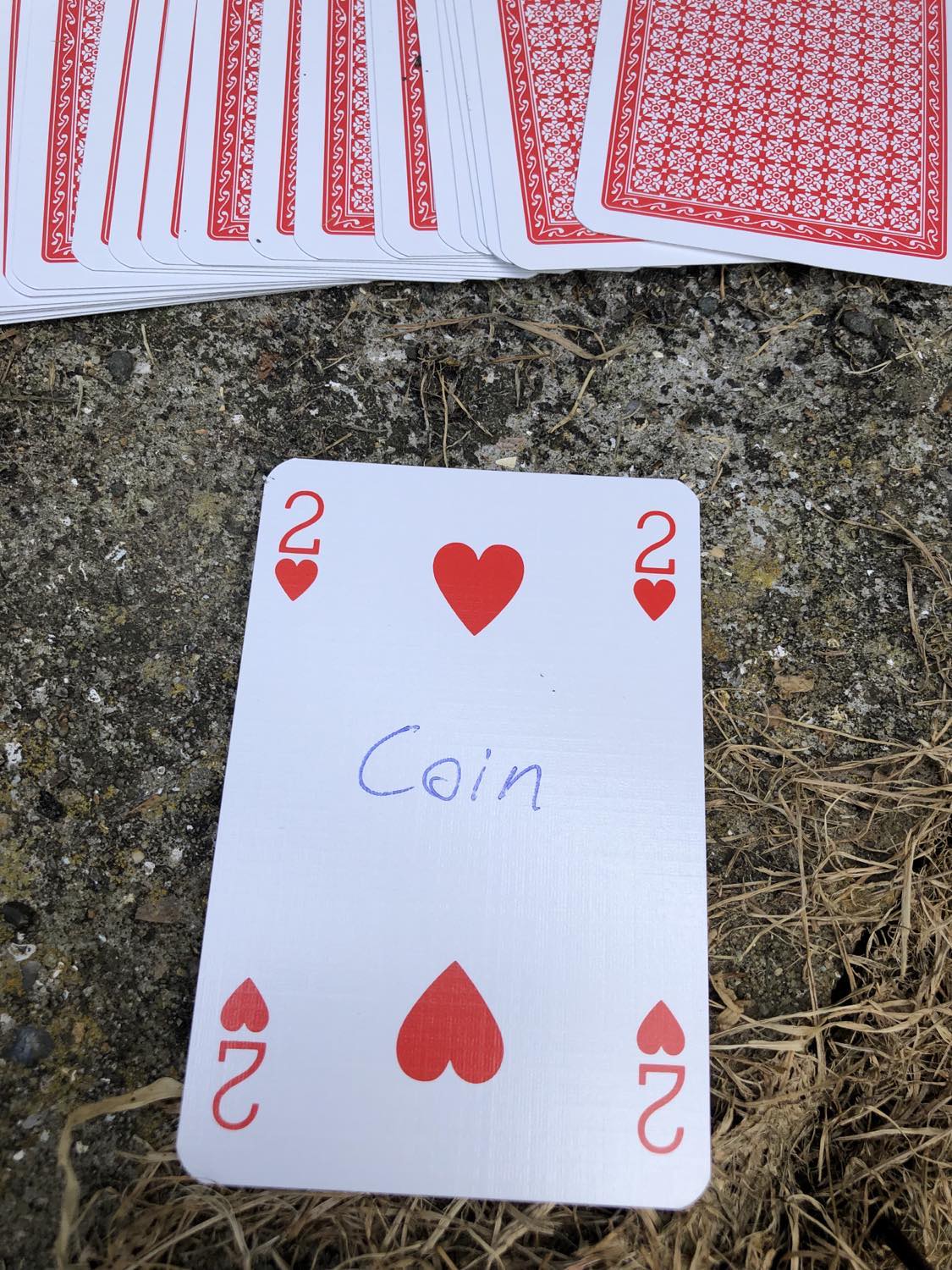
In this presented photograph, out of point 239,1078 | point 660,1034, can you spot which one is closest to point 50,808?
point 239,1078

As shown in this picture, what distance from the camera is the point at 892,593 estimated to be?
107 centimetres

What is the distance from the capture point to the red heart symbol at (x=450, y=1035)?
920 millimetres

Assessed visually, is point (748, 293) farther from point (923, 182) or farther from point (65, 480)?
point (65, 480)

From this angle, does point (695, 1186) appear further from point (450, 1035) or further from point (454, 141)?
point (454, 141)

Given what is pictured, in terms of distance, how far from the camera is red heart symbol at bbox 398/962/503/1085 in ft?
3.02

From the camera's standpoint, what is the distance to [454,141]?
3.69ft

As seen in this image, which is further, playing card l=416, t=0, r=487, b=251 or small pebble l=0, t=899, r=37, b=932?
playing card l=416, t=0, r=487, b=251

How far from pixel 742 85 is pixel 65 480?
1065 mm

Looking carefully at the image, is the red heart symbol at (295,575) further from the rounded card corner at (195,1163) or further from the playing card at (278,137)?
the rounded card corner at (195,1163)

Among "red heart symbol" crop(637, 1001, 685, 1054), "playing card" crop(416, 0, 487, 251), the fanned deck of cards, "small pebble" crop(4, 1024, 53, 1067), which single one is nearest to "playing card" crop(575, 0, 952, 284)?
the fanned deck of cards

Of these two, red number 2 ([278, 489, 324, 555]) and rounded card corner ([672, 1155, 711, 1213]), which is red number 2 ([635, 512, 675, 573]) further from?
rounded card corner ([672, 1155, 711, 1213])

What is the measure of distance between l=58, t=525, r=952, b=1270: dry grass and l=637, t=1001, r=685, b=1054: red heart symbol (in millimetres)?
59

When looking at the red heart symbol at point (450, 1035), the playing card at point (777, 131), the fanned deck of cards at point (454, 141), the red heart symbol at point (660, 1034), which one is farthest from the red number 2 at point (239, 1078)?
the playing card at point (777, 131)

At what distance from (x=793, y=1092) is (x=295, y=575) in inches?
33.4
